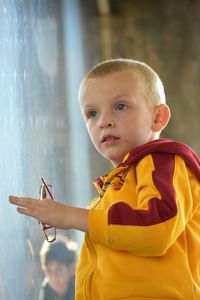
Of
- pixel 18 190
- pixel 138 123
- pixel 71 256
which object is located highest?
pixel 138 123

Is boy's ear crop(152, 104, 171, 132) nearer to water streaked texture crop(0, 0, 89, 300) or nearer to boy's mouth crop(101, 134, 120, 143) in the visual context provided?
boy's mouth crop(101, 134, 120, 143)

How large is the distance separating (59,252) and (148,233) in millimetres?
840

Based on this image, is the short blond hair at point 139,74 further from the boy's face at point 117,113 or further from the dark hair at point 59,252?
the dark hair at point 59,252

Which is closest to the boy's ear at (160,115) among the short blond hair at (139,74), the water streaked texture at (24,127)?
the short blond hair at (139,74)

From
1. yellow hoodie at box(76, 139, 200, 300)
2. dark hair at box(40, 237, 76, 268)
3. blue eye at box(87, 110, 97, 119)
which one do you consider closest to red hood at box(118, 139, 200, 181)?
yellow hoodie at box(76, 139, 200, 300)

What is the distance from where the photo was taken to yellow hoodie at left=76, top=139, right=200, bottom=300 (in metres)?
0.84

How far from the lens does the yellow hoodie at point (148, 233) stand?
0.84 meters

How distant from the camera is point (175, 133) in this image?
8.39 feet

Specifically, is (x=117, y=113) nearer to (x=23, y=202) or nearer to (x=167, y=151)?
(x=167, y=151)

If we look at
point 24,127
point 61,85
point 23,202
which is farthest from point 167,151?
point 61,85

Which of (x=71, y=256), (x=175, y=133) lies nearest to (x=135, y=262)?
(x=71, y=256)

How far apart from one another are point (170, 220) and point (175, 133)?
1739 millimetres

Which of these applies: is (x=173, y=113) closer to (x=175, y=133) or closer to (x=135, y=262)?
(x=175, y=133)

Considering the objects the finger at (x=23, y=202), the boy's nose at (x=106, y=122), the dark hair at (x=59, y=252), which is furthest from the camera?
the dark hair at (x=59, y=252)
